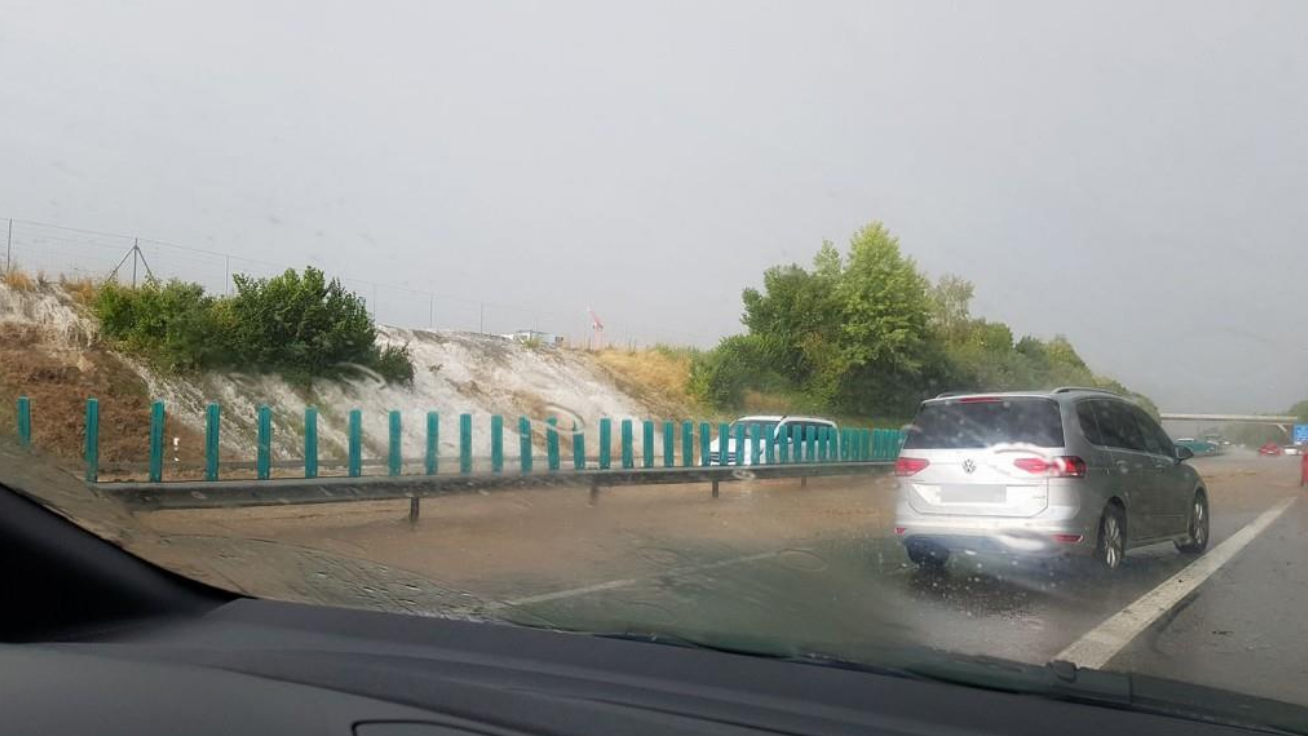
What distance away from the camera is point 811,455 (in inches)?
473

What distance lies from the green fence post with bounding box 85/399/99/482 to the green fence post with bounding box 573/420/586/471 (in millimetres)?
3614

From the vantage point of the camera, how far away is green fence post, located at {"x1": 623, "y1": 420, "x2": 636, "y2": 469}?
9.39m

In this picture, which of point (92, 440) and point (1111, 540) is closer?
point (92, 440)

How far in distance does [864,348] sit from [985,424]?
115 inches

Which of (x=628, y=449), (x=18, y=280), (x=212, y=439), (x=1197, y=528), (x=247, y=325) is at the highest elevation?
(x=18, y=280)


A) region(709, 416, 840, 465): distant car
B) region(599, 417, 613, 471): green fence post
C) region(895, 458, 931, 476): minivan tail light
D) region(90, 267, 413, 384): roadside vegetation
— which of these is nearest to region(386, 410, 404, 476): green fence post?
region(90, 267, 413, 384): roadside vegetation

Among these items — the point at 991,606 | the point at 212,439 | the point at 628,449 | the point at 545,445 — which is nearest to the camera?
the point at 212,439

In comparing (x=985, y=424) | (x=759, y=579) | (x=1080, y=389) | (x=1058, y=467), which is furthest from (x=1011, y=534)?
(x=759, y=579)

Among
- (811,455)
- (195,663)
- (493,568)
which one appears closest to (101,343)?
(493,568)

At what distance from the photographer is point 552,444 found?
8.70 metres

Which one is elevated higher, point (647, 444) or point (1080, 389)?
point (1080, 389)

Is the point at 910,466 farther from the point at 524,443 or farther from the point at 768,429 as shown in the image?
the point at 524,443

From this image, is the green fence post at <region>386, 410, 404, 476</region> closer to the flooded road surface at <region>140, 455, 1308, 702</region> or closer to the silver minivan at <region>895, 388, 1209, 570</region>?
the flooded road surface at <region>140, 455, 1308, 702</region>

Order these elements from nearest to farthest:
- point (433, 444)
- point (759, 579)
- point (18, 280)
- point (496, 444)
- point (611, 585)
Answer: point (611, 585) < point (18, 280) < point (759, 579) < point (433, 444) < point (496, 444)
